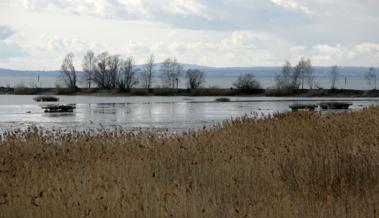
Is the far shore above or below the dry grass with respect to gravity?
below

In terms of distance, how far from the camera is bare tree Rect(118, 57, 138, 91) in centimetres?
14573

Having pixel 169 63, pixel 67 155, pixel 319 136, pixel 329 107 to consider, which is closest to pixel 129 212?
pixel 67 155

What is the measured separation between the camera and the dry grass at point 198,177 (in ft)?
26.6

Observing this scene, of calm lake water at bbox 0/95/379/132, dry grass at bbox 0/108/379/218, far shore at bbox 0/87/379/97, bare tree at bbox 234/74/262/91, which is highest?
bare tree at bbox 234/74/262/91

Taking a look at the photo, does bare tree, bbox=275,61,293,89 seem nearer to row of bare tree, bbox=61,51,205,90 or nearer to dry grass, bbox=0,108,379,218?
row of bare tree, bbox=61,51,205,90

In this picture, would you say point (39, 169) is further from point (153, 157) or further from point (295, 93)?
point (295, 93)

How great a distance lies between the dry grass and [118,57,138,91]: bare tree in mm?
129044

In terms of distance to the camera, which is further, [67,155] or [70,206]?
[67,155]

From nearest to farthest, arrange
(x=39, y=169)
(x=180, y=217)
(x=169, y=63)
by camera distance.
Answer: (x=180, y=217), (x=39, y=169), (x=169, y=63)

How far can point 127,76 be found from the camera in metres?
148

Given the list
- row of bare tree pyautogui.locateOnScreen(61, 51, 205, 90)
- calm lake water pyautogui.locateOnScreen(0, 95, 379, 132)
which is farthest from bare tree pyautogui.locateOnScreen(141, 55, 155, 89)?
calm lake water pyautogui.locateOnScreen(0, 95, 379, 132)

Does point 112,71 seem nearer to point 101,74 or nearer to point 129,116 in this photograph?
point 101,74

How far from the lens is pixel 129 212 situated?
26.3 feet

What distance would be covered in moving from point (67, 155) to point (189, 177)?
188 inches
